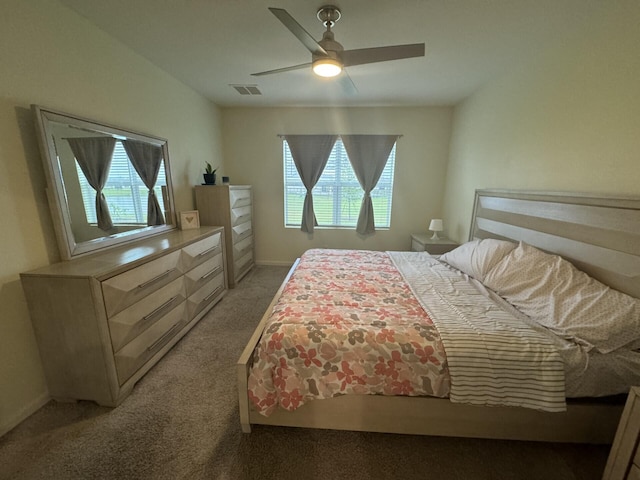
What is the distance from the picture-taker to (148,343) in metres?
1.90

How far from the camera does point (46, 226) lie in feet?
5.38

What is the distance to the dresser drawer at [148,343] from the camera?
5.52 feet

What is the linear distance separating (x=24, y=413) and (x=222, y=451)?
1274 millimetres

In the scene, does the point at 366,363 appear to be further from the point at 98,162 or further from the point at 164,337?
the point at 98,162

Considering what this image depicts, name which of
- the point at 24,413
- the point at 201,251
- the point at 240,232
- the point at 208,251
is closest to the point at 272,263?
the point at 240,232

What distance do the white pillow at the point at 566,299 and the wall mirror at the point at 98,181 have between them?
3.02 meters

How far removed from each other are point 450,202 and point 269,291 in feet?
9.49

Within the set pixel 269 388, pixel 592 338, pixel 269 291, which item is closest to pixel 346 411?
pixel 269 388

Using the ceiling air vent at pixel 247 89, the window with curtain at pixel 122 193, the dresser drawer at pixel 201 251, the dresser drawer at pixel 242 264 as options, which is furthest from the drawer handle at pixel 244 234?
the ceiling air vent at pixel 247 89

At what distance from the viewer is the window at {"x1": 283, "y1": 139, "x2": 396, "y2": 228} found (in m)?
4.09

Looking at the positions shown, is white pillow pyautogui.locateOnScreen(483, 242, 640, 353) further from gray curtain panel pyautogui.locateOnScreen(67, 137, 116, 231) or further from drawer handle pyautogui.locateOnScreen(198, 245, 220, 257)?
gray curtain panel pyautogui.locateOnScreen(67, 137, 116, 231)

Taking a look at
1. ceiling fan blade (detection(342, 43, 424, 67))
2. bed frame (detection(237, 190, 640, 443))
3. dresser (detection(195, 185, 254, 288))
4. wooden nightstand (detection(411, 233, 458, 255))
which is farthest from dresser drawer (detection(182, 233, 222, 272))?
wooden nightstand (detection(411, 233, 458, 255))

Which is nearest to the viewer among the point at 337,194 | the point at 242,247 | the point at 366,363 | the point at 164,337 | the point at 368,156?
the point at 366,363

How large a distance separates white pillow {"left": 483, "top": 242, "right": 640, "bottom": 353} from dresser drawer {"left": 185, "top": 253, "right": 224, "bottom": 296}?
2582mm
